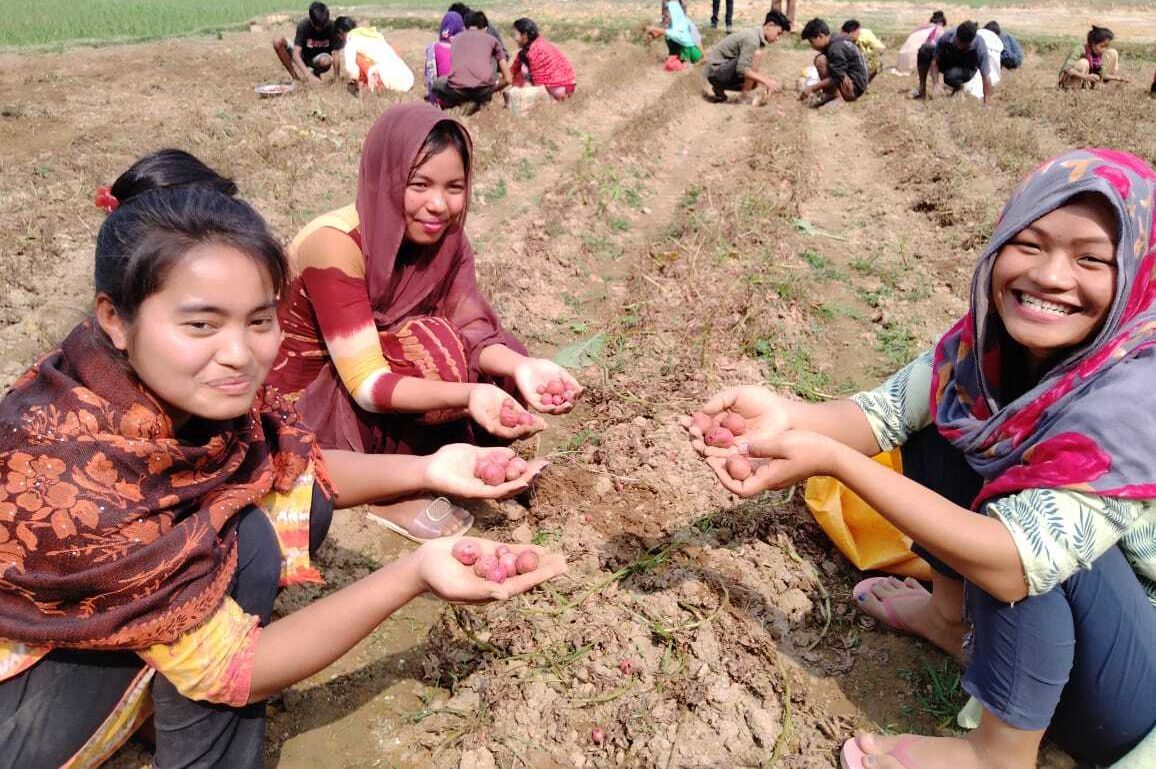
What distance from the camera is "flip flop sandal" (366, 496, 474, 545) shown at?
107 inches

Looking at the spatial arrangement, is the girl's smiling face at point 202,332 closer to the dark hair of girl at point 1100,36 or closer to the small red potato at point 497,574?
the small red potato at point 497,574

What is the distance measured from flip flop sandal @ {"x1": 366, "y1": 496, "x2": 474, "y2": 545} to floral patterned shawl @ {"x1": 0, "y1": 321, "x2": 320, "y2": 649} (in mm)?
1107

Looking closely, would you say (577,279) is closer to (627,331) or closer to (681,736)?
(627,331)

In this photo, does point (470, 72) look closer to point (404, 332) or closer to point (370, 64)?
point (370, 64)

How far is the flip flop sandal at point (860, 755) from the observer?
72.2 inches

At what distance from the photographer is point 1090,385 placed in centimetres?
158

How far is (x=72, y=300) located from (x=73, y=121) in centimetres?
522

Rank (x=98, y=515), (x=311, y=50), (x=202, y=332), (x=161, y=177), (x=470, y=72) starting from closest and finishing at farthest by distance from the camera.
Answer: (x=98, y=515) < (x=202, y=332) < (x=161, y=177) < (x=470, y=72) < (x=311, y=50)

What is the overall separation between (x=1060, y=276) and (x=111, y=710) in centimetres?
208

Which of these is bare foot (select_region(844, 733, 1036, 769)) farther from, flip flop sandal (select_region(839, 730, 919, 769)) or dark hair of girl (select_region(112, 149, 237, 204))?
dark hair of girl (select_region(112, 149, 237, 204))

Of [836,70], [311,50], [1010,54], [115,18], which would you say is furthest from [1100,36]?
[115,18]

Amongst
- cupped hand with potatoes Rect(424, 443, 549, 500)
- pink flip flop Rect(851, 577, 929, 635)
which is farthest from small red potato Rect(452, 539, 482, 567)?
pink flip flop Rect(851, 577, 929, 635)

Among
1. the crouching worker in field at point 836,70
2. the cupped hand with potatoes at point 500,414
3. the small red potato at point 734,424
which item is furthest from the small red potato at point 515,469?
the crouching worker in field at point 836,70

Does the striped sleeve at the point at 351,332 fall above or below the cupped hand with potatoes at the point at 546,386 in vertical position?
above
